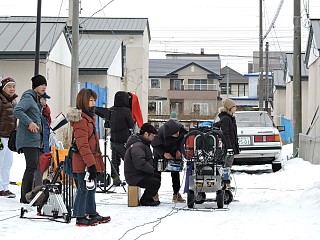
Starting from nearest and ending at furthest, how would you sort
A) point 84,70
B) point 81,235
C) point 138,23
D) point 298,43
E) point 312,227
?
1. point 81,235
2. point 312,227
3. point 298,43
4. point 84,70
5. point 138,23

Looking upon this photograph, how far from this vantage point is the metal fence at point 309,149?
19.3m

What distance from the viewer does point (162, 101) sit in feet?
252

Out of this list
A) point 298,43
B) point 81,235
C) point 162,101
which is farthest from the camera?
point 162,101

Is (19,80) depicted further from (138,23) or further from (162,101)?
(162,101)

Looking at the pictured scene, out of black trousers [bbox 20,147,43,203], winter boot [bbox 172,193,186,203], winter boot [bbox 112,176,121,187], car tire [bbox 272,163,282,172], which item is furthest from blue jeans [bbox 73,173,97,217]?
car tire [bbox 272,163,282,172]

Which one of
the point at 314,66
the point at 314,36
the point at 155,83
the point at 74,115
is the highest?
the point at 155,83

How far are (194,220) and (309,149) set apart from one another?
11652 mm

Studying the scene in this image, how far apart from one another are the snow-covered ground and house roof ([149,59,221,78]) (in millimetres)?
64599

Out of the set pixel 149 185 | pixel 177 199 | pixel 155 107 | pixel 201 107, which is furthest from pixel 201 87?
pixel 149 185

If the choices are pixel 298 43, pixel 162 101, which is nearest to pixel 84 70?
pixel 298 43

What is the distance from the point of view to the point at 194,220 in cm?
947

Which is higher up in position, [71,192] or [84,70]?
[84,70]

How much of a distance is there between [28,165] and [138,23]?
44866 millimetres

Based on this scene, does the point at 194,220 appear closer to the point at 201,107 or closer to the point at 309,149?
the point at 309,149
